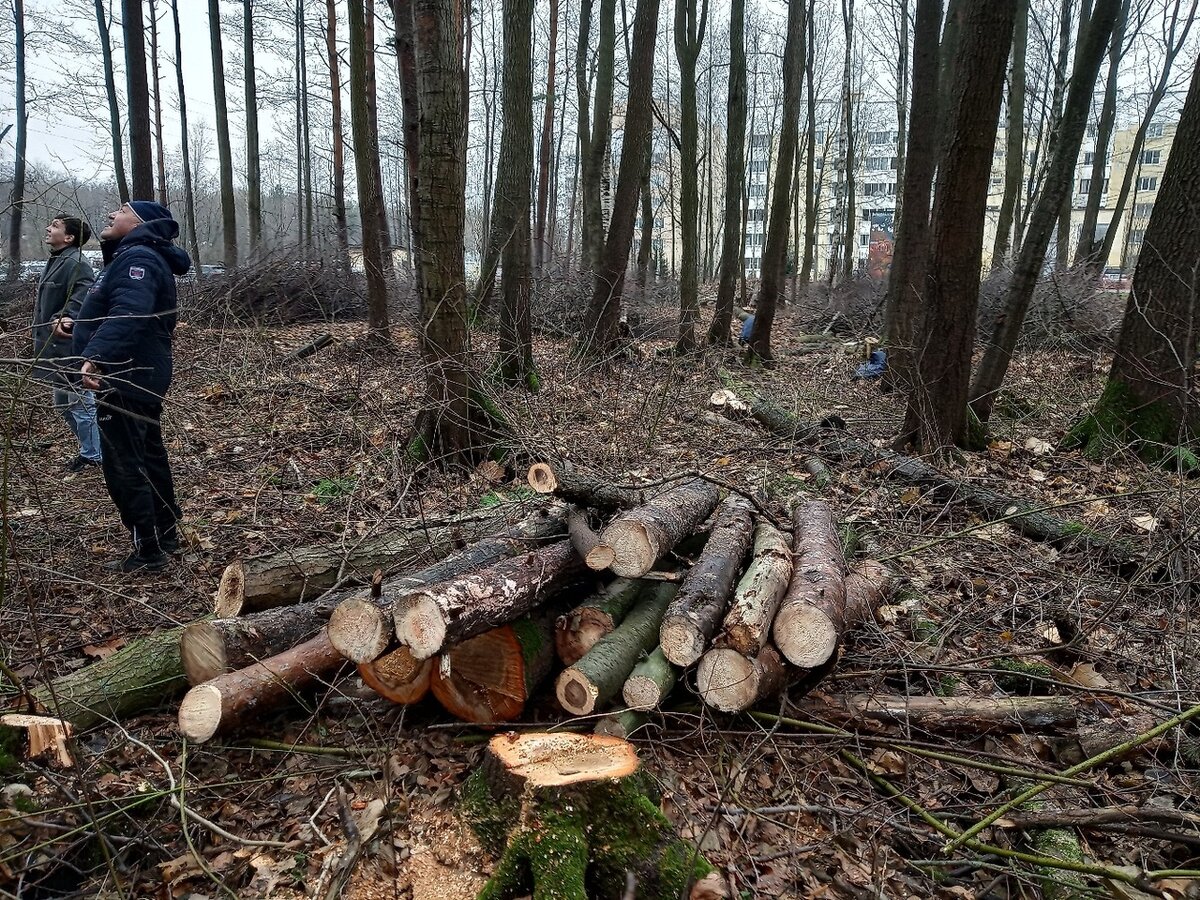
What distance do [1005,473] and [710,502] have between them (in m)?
3.66

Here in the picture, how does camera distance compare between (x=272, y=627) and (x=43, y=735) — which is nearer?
(x=43, y=735)

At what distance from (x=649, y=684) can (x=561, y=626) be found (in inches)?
21.9

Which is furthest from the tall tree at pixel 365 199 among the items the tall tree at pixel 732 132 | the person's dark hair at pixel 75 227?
the tall tree at pixel 732 132

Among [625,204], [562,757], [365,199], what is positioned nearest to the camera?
[562,757]

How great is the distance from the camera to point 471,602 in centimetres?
286

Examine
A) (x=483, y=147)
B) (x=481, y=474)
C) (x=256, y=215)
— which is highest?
(x=483, y=147)

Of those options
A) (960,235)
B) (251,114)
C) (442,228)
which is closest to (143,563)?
(442,228)

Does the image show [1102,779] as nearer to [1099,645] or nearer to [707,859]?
[1099,645]

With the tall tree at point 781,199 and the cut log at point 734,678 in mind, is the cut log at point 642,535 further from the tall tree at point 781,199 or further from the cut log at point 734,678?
the tall tree at point 781,199

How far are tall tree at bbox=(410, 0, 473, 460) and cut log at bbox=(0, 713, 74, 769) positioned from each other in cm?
307

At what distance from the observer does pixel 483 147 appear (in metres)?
30.8

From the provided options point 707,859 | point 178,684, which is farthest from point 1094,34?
point 178,684

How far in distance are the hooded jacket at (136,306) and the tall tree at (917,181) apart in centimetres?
699

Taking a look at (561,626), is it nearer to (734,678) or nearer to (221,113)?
(734,678)
